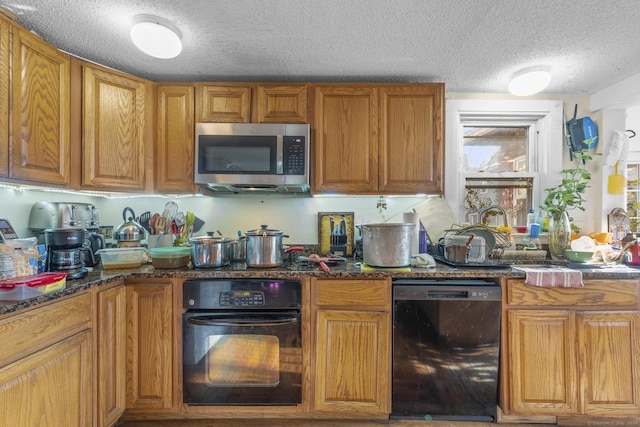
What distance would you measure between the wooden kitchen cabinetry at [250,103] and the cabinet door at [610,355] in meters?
2.05

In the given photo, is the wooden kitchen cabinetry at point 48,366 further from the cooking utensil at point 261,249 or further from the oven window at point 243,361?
the cooking utensil at point 261,249

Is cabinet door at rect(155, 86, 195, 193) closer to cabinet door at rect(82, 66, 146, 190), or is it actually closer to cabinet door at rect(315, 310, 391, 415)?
cabinet door at rect(82, 66, 146, 190)

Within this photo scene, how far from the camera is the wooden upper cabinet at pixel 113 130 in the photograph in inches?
66.8

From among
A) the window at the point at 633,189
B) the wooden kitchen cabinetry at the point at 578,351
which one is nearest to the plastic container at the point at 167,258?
the wooden kitchen cabinetry at the point at 578,351

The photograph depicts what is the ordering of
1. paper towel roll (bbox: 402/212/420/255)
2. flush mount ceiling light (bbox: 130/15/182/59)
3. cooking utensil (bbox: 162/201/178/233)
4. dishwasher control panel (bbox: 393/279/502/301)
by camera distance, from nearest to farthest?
flush mount ceiling light (bbox: 130/15/182/59) < dishwasher control panel (bbox: 393/279/502/301) < paper towel roll (bbox: 402/212/420/255) < cooking utensil (bbox: 162/201/178/233)

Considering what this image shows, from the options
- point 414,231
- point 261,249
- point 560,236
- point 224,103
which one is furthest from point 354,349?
point 224,103

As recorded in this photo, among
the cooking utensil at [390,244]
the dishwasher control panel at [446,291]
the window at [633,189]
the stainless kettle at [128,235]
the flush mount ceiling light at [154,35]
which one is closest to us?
the flush mount ceiling light at [154,35]

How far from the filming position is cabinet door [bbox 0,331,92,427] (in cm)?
100

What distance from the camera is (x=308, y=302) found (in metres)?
1.55

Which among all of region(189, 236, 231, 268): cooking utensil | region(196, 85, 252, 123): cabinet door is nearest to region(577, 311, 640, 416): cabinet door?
region(189, 236, 231, 268): cooking utensil

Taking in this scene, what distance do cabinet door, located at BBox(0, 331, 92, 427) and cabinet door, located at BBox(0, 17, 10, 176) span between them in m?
0.86

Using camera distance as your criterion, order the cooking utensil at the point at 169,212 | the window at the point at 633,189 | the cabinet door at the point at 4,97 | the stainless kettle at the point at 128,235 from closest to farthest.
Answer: the cabinet door at the point at 4,97 < the stainless kettle at the point at 128,235 < the cooking utensil at the point at 169,212 < the window at the point at 633,189

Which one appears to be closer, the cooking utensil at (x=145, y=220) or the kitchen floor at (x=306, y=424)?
the kitchen floor at (x=306, y=424)

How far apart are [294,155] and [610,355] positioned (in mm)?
2083
